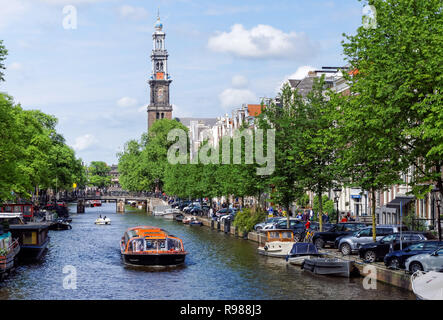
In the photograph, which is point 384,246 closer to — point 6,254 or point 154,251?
point 154,251

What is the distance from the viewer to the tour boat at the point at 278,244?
175ft

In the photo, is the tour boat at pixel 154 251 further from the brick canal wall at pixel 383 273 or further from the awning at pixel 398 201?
the awning at pixel 398 201

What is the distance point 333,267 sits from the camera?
41.6m

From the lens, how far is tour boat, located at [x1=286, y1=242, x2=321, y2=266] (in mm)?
47069

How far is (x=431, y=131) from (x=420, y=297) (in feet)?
26.9

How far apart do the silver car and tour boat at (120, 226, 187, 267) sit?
1873 centimetres

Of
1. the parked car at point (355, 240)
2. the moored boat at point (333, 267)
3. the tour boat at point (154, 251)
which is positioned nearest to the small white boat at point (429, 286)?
the moored boat at point (333, 267)

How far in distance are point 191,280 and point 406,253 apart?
45.3ft

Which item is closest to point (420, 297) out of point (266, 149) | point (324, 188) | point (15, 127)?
point (324, 188)

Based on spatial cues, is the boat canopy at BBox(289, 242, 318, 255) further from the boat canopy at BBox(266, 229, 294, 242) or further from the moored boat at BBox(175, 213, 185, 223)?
the moored boat at BBox(175, 213, 185, 223)

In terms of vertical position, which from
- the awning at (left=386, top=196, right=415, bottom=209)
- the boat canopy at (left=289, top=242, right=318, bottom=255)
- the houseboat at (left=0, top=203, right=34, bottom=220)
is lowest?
the boat canopy at (left=289, top=242, right=318, bottom=255)

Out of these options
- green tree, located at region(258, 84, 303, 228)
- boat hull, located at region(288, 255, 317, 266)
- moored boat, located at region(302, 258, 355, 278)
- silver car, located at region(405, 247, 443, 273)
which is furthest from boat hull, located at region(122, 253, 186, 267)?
silver car, located at region(405, 247, 443, 273)

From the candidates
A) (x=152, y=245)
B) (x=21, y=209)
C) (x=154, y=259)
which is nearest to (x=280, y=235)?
(x=152, y=245)

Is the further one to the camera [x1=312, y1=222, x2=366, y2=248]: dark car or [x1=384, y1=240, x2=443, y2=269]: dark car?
[x1=312, y1=222, x2=366, y2=248]: dark car
